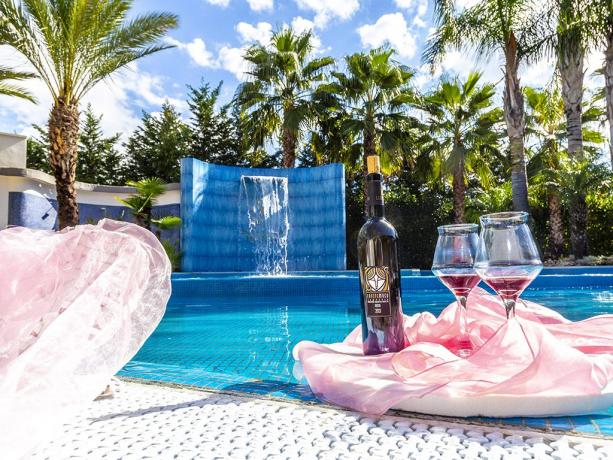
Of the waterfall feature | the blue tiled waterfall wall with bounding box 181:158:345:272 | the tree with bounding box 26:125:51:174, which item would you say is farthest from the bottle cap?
the tree with bounding box 26:125:51:174

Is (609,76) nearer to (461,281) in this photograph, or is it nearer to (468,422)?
(461,281)

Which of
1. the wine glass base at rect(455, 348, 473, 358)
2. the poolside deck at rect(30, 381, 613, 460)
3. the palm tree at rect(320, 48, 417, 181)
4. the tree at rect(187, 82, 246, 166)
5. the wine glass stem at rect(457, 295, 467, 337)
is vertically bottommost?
the poolside deck at rect(30, 381, 613, 460)

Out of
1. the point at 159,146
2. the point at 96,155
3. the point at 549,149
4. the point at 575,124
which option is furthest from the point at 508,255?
the point at 96,155

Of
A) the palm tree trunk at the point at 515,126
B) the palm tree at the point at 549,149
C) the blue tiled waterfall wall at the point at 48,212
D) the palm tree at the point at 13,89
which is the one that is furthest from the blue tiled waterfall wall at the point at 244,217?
the palm tree at the point at 549,149

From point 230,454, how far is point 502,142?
1622cm

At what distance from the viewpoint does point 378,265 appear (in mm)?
1506

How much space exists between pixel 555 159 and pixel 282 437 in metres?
16.1

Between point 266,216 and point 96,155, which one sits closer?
point 266,216

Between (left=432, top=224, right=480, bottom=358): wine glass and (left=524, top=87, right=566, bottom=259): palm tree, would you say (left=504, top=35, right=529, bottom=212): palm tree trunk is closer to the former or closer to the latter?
(left=524, top=87, right=566, bottom=259): palm tree

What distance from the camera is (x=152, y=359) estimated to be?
100 inches

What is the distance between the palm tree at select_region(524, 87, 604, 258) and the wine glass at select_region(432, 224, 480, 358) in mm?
11968

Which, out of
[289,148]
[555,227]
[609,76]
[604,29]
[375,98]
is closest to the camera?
[604,29]

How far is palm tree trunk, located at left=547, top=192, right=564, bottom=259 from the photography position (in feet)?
42.9

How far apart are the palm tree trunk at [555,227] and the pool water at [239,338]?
7890mm
